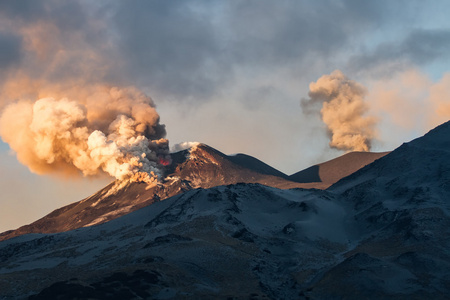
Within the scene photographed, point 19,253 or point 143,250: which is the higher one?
point 19,253

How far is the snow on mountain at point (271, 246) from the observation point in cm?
8794

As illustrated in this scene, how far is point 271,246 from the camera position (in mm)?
114812

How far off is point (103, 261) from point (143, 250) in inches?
303

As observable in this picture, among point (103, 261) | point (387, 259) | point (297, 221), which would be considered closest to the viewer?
point (387, 259)

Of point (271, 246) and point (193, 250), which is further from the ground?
point (193, 250)

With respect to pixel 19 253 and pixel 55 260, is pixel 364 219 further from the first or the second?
pixel 19 253

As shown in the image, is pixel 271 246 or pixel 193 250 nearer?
pixel 193 250

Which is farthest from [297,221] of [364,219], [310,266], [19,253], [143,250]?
[19,253]

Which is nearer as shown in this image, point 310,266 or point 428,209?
point 310,266

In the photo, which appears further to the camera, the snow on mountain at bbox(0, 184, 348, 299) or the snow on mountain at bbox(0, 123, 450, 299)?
the snow on mountain at bbox(0, 184, 348, 299)

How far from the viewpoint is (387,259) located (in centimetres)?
10038

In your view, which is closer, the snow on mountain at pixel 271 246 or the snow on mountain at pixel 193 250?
the snow on mountain at pixel 271 246

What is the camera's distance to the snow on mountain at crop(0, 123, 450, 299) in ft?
289

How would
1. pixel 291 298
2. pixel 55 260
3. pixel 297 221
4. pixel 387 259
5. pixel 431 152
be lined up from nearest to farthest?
1. pixel 291 298
2. pixel 387 259
3. pixel 55 260
4. pixel 297 221
5. pixel 431 152
